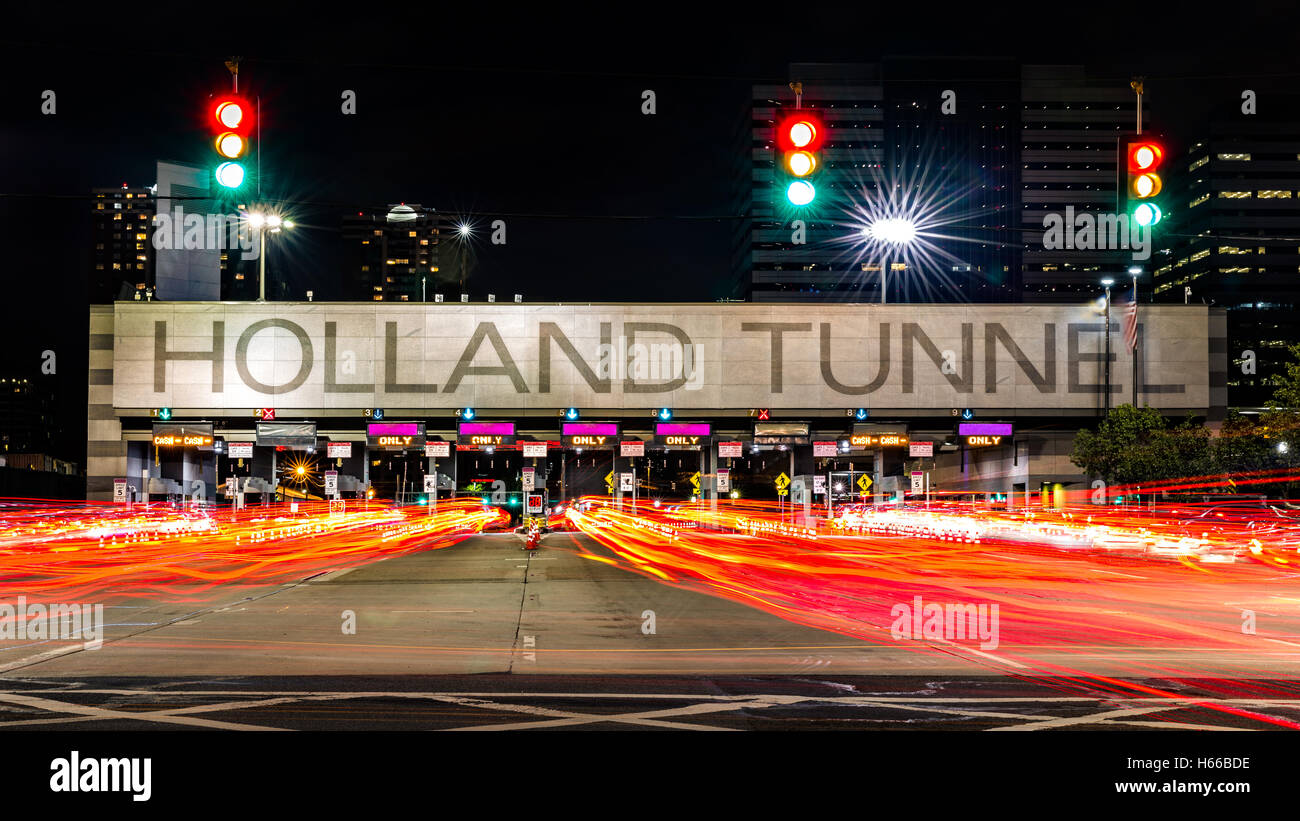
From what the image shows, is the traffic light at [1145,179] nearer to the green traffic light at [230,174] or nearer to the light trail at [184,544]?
the green traffic light at [230,174]

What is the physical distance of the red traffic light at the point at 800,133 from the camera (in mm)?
15000

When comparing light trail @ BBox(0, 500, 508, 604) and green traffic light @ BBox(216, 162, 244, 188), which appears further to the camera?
light trail @ BBox(0, 500, 508, 604)

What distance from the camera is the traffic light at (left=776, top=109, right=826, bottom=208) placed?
14.9m

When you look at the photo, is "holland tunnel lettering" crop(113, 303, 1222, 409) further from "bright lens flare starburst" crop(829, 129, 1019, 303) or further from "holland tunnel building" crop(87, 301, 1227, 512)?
"bright lens flare starburst" crop(829, 129, 1019, 303)

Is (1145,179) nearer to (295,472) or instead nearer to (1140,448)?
(1140,448)

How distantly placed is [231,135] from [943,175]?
168m

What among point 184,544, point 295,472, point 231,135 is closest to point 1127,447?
point 184,544

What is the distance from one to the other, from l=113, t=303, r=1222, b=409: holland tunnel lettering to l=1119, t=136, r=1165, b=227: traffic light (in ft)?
142

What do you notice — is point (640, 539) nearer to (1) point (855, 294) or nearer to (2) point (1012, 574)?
(2) point (1012, 574)

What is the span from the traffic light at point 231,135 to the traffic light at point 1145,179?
11.7 metres

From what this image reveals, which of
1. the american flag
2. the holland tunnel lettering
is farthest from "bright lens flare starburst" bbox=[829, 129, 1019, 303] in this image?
the american flag

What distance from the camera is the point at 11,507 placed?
1923 inches
